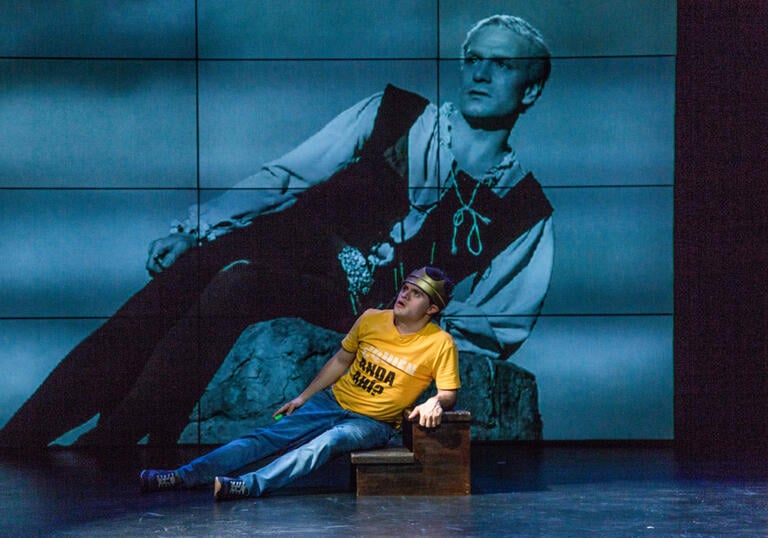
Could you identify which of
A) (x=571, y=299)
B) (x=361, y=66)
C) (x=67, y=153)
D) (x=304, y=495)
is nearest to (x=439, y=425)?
(x=304, y=495)

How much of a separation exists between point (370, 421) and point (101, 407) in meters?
2.56

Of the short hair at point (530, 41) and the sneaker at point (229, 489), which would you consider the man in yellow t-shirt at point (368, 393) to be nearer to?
the sneaker at point (229, 489)

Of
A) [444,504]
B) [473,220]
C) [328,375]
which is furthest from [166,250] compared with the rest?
[444,504]

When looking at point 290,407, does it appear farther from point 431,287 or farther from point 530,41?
point 530,41

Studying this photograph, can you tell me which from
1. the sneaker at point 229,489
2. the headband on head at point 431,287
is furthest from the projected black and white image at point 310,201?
the sneaker at point 229,489

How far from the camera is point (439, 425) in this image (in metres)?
5.03

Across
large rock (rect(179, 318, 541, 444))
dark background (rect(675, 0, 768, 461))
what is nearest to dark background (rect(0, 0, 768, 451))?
dark background (rect(675, 0, 768, 461))

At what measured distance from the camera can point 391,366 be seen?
5.25 m

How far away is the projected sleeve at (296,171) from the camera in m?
7.06

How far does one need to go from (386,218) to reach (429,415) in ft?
7.58

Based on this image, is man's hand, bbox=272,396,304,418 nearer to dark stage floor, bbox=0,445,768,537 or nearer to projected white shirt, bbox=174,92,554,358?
dark stage floor, bbox=0,445,768,537

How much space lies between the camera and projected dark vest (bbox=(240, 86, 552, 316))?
7.05 m

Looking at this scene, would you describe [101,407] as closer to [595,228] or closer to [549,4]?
[595,228]

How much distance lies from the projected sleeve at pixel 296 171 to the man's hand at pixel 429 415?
8.01ft
